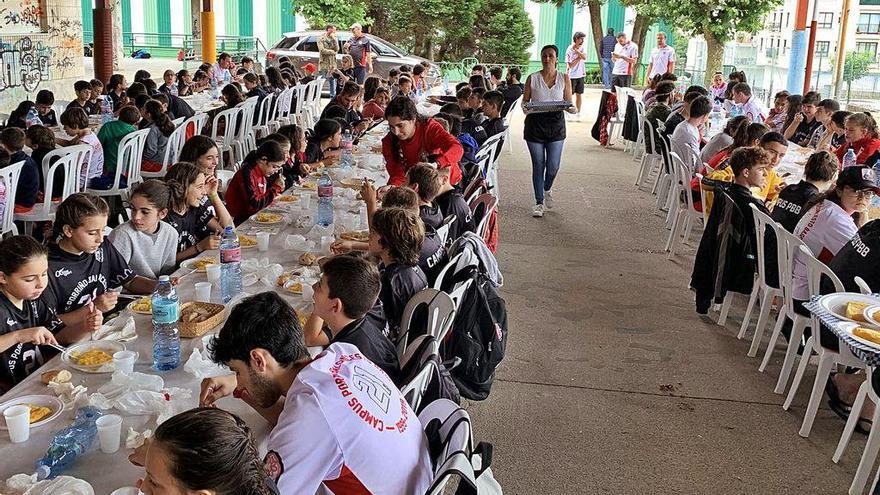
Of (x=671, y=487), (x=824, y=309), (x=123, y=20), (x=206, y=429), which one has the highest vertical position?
(x=123, y=20)

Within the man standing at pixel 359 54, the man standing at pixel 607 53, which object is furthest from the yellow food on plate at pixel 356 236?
the man standing at pixel 607 53

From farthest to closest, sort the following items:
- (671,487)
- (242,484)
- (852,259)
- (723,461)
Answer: (852,259) < (723,461) < (671,487) < (242,484)

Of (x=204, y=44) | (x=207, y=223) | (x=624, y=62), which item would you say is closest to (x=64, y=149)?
(x=207, y=223)

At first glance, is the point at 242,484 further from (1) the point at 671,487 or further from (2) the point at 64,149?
(2) the point at 64,149

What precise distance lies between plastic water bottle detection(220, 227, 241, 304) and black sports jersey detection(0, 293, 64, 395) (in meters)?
0.73

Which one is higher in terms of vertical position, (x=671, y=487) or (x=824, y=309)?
(x=824, y=309)

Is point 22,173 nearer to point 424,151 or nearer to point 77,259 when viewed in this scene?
point 77,259

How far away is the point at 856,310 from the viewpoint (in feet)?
11.7

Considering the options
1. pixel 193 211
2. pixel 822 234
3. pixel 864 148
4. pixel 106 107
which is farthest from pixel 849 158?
pixel 106 107

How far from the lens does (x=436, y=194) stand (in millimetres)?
4773

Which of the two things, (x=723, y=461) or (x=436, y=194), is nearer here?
(x=723, y=461)

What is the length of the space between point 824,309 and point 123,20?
92.0 ft

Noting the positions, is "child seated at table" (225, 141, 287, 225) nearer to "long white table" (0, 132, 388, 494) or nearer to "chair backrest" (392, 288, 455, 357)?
"long white table" (0, 132, 388, 494)

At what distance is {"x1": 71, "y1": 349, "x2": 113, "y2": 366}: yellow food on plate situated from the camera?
9.19ft
